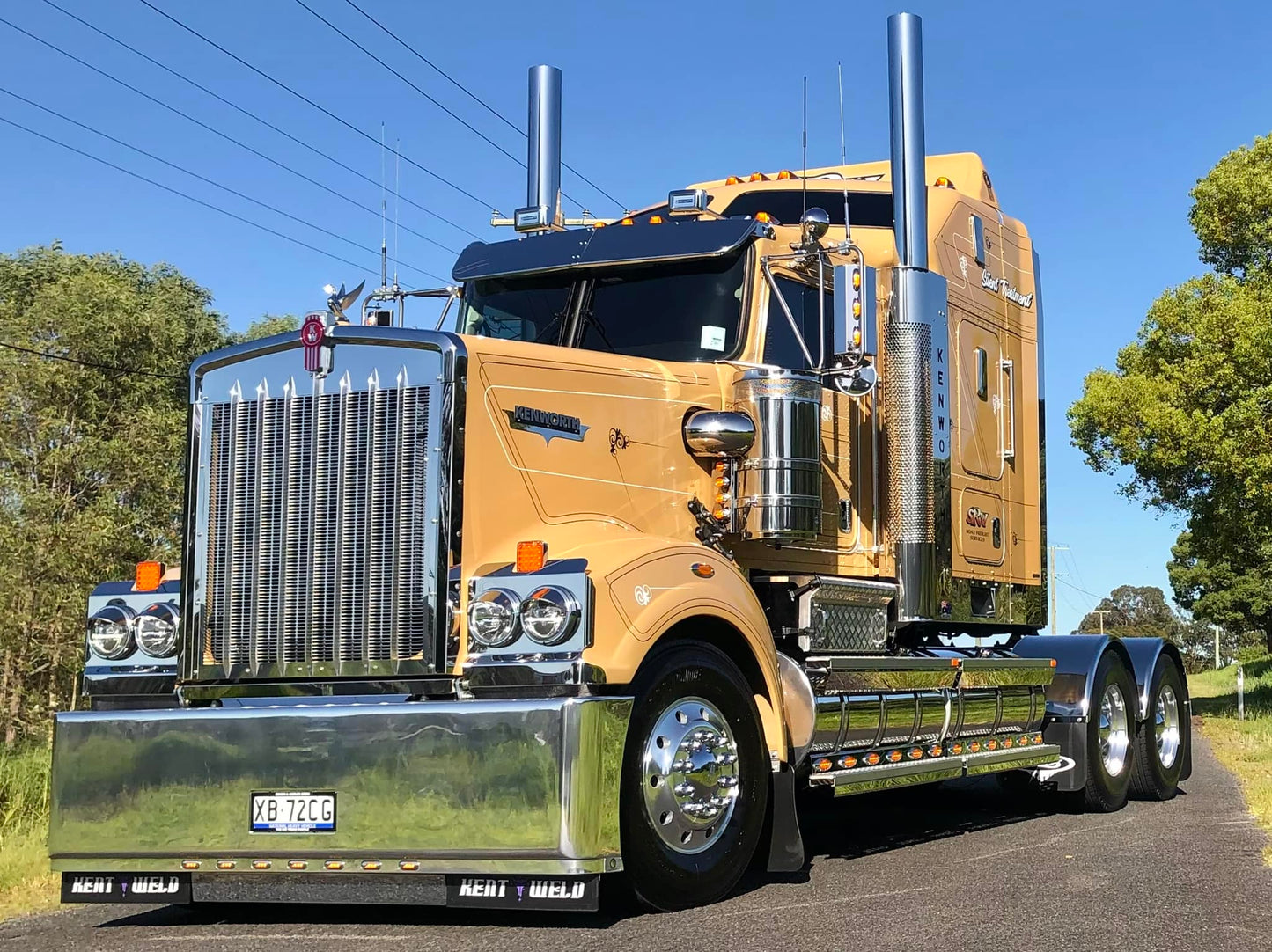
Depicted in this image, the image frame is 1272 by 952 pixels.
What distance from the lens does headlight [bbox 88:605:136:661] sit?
7273 millimetres


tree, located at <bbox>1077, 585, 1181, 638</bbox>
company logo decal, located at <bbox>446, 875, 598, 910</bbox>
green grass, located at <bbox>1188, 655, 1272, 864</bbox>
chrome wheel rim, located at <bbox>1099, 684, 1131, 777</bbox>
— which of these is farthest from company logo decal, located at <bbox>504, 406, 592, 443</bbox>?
tree, located at <bbox>1077, 585, 1181, 638</bbox>

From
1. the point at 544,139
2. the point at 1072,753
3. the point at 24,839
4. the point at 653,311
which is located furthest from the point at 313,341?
the point at 1072,753

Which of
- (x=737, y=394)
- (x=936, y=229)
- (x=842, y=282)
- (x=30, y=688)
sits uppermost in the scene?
(x=936, y=229)

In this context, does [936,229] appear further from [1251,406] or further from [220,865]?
[1251,406]

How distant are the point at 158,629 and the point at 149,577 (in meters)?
0.34

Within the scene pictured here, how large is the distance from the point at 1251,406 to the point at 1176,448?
5.50 feet

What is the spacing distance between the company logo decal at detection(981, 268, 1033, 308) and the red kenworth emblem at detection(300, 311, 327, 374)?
17.5 feet

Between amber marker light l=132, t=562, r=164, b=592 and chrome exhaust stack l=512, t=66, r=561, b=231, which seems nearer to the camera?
amber marker light l=132, t=562, r=164, b=592

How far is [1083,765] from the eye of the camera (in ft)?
36.7

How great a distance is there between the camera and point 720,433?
7.71 meters

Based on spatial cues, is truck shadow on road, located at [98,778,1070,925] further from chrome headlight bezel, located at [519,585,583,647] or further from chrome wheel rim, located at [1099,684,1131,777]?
chrome headlight bezel, located at [519,585,583,647]

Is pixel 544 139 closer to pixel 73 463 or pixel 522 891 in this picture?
pixel 522 891

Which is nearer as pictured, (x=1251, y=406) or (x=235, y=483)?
(x=235, y=483)

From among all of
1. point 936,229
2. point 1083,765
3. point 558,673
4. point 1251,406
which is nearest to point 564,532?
point 558,673
